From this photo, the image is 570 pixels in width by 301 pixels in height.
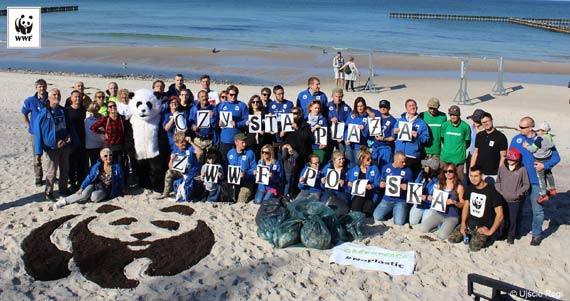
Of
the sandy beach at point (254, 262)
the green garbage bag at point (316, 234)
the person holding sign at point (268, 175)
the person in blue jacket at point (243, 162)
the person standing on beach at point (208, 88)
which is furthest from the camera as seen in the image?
the person standing on beach at point (208, 88)

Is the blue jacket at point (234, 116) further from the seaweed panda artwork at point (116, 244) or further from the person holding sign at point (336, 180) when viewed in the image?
the person holding sign at point (336, 180)

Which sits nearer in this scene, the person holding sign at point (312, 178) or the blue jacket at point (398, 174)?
the blue jacket at point (398, 174)

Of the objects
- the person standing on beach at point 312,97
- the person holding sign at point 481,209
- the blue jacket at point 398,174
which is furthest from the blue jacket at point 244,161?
the person holding sign at point 481,209

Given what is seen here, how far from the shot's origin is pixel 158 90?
11.6 meters

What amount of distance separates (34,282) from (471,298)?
5.46 m

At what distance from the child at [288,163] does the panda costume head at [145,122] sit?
2.29m

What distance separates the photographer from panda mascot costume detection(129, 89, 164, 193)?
10469 mm

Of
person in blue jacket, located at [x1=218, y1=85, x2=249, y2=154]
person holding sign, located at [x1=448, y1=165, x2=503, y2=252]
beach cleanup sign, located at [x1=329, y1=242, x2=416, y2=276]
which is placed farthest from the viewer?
person in blue jacket, located at [x1=218, y1=85, x2=249, y2=154]

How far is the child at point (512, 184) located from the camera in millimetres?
8836

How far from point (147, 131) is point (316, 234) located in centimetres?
380

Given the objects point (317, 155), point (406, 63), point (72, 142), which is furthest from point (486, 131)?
point (406, 63)

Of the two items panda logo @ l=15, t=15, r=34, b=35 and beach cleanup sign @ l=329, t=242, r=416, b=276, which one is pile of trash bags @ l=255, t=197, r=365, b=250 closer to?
beach cleanup sign @ l=329, t=242, r=416, b=276

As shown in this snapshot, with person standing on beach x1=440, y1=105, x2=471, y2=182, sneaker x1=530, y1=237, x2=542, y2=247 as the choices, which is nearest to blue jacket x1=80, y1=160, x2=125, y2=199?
person standing on beach x1=440, y1=105, x2=471, y2=182

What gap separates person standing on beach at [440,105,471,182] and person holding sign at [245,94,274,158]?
3.24 metres
